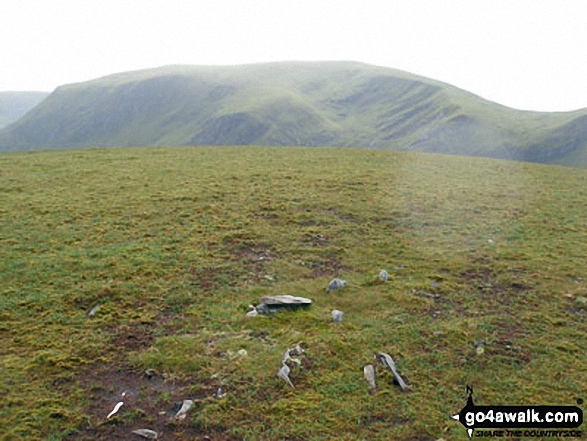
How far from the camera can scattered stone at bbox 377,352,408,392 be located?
9.84 metres

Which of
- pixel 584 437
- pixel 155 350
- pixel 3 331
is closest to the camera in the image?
pixel 584 437

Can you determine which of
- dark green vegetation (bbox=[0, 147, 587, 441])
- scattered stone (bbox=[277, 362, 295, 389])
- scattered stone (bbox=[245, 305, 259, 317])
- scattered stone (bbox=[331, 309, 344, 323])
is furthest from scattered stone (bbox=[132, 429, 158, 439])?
scattered stone (bbox=[331, 309, 344, 323])

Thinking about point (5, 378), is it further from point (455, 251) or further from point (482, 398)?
point (455, 251)

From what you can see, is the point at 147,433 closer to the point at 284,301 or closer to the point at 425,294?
the point at 284,301

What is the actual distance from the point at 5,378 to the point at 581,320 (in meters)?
16.7

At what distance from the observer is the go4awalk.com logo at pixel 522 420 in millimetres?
8547

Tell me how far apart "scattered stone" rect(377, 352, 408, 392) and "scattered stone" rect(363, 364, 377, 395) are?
41 cm

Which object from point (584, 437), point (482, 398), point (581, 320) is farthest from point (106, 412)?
point (581, 320)

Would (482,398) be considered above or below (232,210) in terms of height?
below

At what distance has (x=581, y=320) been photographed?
13055 millimetres

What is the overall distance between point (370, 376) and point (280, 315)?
3768 mm

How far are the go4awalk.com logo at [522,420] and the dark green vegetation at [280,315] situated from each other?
11.3 inches

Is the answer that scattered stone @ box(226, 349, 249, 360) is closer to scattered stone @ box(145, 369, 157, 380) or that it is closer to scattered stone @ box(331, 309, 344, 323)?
scattered stone @ box(145, 369, 157, 380)

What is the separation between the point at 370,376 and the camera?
10.2 m
